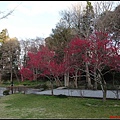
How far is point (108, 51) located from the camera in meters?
9.41

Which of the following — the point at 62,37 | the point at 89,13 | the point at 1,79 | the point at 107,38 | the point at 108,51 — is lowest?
the point at 1,79

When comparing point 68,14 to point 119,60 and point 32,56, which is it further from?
point 119,60

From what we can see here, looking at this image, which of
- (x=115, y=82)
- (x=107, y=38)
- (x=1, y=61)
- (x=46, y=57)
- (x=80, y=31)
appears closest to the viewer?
(x=107, y=38)

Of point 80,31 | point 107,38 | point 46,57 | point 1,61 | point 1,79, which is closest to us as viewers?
point 107,38

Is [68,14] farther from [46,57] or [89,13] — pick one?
[46,57]

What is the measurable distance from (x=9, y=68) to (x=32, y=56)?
21.7 m

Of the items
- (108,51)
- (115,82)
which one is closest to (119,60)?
(108,51)

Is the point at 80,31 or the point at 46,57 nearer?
the point at 46,57

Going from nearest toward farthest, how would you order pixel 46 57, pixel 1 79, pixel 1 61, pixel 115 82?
pixel 46 57, pixel 115 82, pixel 1 61, pixel 1 79

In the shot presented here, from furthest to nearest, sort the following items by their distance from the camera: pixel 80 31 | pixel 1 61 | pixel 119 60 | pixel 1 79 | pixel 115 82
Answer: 1. pixel 1 79
2. pixel 1 61
3. pixel 80 31
4. pixel 115 82
5. pixel 119 60

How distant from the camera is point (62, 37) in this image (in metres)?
25.0

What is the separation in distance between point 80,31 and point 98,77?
14238 mm

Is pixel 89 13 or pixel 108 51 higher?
pixel 89 13

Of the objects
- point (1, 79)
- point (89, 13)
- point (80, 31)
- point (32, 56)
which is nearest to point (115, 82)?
point (80, 31)
